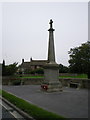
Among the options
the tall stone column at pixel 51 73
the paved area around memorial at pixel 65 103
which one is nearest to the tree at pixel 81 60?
the tall stone column at pixel 51 73

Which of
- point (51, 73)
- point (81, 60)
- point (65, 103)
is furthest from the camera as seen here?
point (81, 60)

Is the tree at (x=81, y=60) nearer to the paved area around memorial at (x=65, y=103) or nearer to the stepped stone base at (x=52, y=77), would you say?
the stepped stone base at (x=52, y=77)

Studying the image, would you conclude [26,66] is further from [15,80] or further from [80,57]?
[15,80]

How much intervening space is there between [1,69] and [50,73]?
2211 cm

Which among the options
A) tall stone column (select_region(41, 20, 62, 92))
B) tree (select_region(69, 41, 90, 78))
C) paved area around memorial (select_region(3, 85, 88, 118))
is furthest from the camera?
tree (select_region(69, 41, 90, 78))

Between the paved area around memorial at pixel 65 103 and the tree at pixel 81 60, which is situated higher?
the tree at pixel 81 60

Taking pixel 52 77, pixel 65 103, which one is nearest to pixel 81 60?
pixel 52 77

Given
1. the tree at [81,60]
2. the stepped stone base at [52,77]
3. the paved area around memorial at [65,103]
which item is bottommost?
the paved area around memorial at [65,103]

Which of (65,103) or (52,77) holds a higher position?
(52,77)

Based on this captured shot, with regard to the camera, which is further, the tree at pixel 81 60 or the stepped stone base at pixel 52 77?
the tree at pixel 81 60

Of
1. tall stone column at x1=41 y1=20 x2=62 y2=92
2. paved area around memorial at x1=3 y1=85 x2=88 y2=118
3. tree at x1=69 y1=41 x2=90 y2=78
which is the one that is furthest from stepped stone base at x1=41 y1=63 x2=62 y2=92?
tree at x1=69 y1=41 x2=90 y2=78

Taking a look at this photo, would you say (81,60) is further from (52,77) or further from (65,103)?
(65,103)

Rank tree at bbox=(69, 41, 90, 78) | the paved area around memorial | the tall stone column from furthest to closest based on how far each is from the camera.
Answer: tree at bbox=(69, 41, 90, 78)
the tall stone column
the paved area around memorial

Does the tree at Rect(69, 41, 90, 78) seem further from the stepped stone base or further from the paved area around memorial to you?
the paved area around memorial
